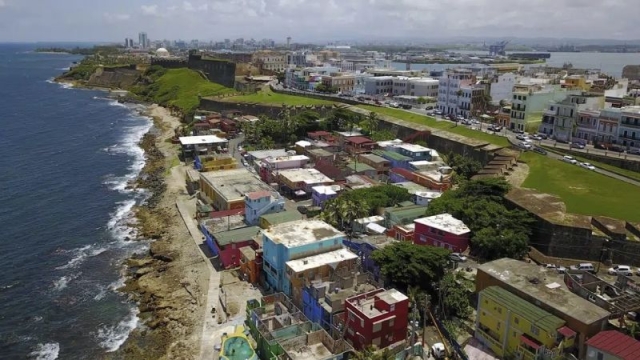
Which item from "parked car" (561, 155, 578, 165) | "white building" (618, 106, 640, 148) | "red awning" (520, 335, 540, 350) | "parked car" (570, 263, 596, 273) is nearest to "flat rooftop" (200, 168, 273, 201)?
"parked car" (570, 263, 596, 273)

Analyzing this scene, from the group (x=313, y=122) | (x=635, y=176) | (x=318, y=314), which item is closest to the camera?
(x=318, y=314)

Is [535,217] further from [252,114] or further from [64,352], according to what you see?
[252,114]

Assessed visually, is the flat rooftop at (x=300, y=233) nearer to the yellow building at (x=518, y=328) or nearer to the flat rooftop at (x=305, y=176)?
the yellow building at (x=518, y=328)

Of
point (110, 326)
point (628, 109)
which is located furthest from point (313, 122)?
point (110, 326)

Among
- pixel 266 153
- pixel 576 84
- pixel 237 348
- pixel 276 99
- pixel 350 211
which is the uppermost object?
pixel 576 84

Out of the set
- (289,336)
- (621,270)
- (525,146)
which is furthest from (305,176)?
(621,270)

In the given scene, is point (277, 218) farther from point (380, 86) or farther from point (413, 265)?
point (380, 86)
